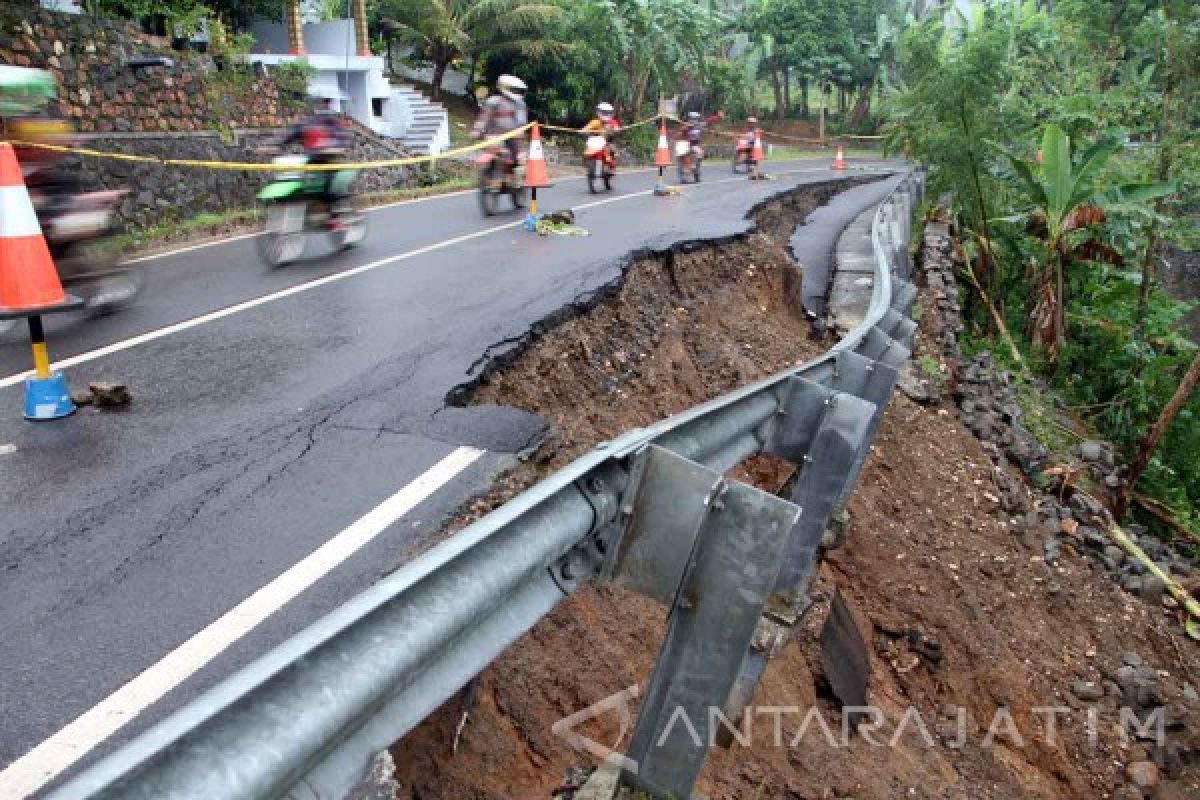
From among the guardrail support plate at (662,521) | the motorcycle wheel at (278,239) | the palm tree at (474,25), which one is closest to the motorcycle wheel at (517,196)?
the motorcycle wheel at (278,239)

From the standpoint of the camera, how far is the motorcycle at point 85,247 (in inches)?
272

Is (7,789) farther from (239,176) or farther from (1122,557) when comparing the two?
(239,176)

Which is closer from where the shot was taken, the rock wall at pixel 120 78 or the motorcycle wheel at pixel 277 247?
the motorcycle wheel at pixel 277 247

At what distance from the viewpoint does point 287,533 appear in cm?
404

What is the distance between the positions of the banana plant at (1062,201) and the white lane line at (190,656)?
34.5 feet

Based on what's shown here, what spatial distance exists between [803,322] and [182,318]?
619 centimetres

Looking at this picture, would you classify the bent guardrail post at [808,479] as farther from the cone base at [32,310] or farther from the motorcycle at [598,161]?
the motorcycle at [598,161]

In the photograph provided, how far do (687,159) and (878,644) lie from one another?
1731 cm

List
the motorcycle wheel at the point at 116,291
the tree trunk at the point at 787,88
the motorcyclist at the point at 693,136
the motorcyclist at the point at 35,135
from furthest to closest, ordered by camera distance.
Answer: the tree trunk at the point at 787,88 → the motorcyclist at the point at 693,136 → the motorcycle wheel at the point at 116,291 → the motorcyclist at the point at 35,135

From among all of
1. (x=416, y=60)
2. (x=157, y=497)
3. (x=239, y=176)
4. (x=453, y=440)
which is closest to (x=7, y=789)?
(x=157, y=497)

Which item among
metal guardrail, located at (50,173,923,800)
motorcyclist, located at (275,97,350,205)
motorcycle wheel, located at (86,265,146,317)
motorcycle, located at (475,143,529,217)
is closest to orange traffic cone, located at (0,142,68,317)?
motorcycle wheel, located at (86,265,146,317)

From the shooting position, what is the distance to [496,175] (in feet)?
43.9

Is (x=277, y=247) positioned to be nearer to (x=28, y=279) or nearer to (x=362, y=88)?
(x=28, y=279)

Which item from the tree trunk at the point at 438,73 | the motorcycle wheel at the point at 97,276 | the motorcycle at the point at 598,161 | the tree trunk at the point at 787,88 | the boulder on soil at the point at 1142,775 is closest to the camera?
the boulder on soil at the point at 1142,775
